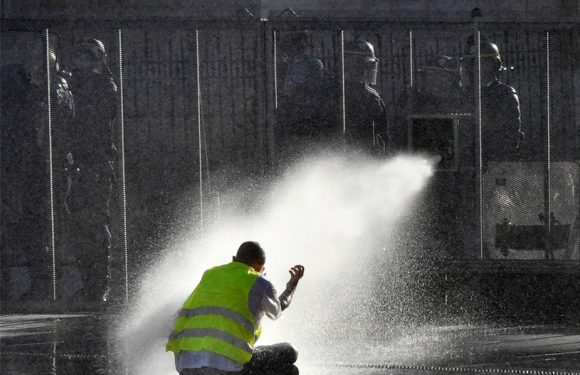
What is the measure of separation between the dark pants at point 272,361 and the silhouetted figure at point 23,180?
7.31 m

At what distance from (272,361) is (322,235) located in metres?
7.13

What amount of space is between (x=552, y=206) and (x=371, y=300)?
2.43 metres

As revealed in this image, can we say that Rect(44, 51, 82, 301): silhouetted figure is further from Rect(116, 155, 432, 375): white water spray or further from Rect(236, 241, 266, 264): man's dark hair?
Rect(236, 241, 266, 264): man's dark hair

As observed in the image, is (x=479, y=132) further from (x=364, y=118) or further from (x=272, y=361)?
(x=272, y=361)

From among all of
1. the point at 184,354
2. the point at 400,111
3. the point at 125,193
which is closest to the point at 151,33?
the point at 125,193

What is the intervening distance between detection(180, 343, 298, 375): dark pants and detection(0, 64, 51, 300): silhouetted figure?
7.31 metres

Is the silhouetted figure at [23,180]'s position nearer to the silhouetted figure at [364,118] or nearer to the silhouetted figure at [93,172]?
the silhouetted figure at [93,172]

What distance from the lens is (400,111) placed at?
653 inches

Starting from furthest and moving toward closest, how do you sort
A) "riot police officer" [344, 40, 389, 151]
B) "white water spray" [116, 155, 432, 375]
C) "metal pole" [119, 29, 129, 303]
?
"riot police officer" [344, 40, 389, 151] < "metal pole" [119, 29, 129, 303] < "white water spray" [116, 155, 432, 375]

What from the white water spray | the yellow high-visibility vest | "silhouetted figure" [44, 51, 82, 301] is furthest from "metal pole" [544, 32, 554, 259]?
the yellow high-visibility vest

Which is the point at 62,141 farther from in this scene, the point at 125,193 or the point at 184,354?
the point at 184,354

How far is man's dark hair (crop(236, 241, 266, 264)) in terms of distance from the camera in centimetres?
847

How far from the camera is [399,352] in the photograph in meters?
11.9

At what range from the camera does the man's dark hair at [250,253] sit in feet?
27.8
